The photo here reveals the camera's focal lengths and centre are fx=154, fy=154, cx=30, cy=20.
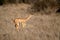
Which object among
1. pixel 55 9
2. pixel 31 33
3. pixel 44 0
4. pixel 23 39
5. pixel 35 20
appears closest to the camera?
pixel 23 39

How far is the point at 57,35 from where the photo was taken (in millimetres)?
3303

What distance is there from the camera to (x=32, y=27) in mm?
3652

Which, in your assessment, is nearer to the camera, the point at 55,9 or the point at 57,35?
the point at 57,35

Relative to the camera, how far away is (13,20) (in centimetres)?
408

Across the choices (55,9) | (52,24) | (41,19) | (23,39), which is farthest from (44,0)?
(23,39)

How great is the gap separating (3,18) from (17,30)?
34.4 inches

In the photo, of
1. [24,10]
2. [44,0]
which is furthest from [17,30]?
[44,0]

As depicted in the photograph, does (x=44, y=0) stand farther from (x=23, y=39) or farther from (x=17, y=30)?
(x=23, y=39)

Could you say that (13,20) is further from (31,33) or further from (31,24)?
(31,33)

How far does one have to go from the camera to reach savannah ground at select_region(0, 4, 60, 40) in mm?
3254

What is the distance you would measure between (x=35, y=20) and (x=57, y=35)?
0.92m

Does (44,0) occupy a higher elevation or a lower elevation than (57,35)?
higher

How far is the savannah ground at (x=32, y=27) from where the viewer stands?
3254mm

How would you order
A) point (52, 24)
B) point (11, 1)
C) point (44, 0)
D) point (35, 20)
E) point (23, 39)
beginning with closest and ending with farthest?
point (23, 39)
point (52, 24)
point (35, 20)
point (44, 0)
point (11, 1)
